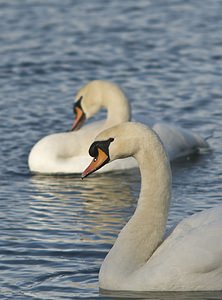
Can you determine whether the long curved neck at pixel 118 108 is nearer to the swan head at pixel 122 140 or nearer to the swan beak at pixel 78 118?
the swan beak at pixel 78 118

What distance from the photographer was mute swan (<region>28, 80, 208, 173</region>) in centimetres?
A: 1361

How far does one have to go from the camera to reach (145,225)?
8852mm

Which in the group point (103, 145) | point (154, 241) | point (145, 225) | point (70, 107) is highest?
point (103, 145)

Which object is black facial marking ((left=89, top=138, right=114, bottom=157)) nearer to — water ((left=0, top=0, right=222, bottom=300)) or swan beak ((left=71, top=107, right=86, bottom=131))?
water ((left=0, top=0, right=222, bottom=300))

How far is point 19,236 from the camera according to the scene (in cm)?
1055

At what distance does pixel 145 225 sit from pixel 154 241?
135 millimetres

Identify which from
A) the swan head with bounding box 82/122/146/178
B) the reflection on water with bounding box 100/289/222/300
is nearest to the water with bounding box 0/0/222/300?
the reflection on water with bounding box 100/289/222/300

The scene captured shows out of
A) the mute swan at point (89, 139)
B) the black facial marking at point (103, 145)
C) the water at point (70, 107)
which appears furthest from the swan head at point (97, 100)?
the black facial marking at point (103, 145)

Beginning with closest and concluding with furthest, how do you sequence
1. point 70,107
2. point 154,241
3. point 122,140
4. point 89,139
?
point 122,140 < point 154,241 < point 89,139 < point 70,107

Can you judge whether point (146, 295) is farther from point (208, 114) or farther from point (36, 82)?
point (36, 82)

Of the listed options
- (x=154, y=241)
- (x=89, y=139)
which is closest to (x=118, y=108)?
(x=89, y=139)

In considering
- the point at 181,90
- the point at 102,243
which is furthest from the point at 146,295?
the point at 181,90

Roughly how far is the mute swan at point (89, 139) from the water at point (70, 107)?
23cm

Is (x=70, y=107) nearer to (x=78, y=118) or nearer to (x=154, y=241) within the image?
(x=78, y=118)
